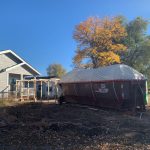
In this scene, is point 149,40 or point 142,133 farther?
point 149,40

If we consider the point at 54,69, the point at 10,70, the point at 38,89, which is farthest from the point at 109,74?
the point at 54,69

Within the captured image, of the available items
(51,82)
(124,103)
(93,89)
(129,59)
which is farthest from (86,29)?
(124,103)

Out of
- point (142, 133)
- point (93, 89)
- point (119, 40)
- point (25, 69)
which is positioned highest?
point (119, 40)

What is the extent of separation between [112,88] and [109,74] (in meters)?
1.24

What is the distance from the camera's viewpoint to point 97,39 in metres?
44.2

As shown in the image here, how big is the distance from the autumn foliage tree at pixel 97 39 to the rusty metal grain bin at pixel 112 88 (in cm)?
2088

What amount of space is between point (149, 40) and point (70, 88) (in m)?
27.1

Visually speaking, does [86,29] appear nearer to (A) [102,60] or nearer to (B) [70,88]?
(A) [102,60]

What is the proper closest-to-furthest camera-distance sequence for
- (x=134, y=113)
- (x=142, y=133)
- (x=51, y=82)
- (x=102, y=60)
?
(x=142, y=133) → (x=134, y=113) → (x=51, y=82) → (x=102, y=60)

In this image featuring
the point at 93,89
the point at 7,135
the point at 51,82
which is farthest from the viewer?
the point at 51,82

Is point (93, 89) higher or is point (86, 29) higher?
point (86, 29)

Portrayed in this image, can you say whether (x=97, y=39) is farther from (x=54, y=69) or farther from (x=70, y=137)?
(x=54, y=69)

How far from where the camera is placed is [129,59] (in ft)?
155

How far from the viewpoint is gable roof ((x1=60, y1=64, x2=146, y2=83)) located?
A: 19203mm
